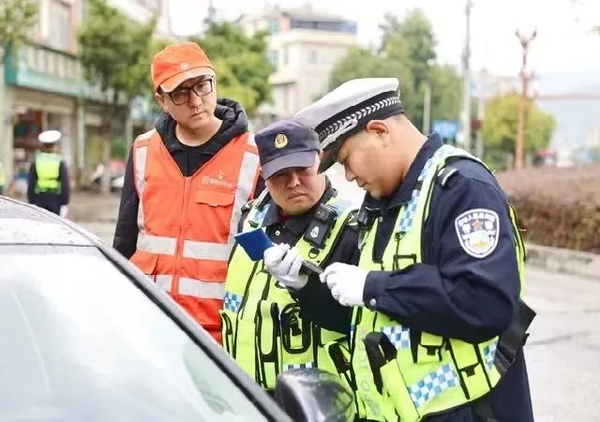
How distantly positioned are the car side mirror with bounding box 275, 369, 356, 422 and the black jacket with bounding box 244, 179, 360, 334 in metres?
0.54

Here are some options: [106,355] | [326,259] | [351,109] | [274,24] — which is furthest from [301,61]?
[106,355]

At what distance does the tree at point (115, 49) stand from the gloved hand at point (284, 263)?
32.6 m

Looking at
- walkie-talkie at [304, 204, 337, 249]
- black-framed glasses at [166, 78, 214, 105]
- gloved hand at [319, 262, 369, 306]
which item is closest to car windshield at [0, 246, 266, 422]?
gloved hand at [319, 262, 369, 306]

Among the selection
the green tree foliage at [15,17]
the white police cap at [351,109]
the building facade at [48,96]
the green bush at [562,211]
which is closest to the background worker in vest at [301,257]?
the white police cap at [351,109]

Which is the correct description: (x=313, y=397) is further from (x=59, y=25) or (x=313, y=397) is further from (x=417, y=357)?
(x=59, y=25)

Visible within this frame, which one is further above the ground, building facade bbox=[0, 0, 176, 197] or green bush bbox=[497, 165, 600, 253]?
building facade bbox=[0, 0, 176, 197]

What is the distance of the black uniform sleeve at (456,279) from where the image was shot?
2.38 meters

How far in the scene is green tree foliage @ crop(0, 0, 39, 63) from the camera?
22766 millimetres

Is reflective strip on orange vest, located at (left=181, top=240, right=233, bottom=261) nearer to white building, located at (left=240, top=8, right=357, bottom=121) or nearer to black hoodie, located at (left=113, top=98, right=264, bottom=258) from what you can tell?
black hoodie, located at (left=113, top=98, right=264, bottom=258)

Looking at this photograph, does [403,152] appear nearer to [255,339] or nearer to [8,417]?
[255,339]

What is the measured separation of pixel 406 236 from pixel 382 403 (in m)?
0.43

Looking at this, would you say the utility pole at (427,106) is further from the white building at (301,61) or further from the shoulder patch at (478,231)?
the shoulder patch at (478,231)

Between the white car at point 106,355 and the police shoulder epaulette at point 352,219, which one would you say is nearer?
the white car at point 106,355

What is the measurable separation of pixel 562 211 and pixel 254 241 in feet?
39.3
